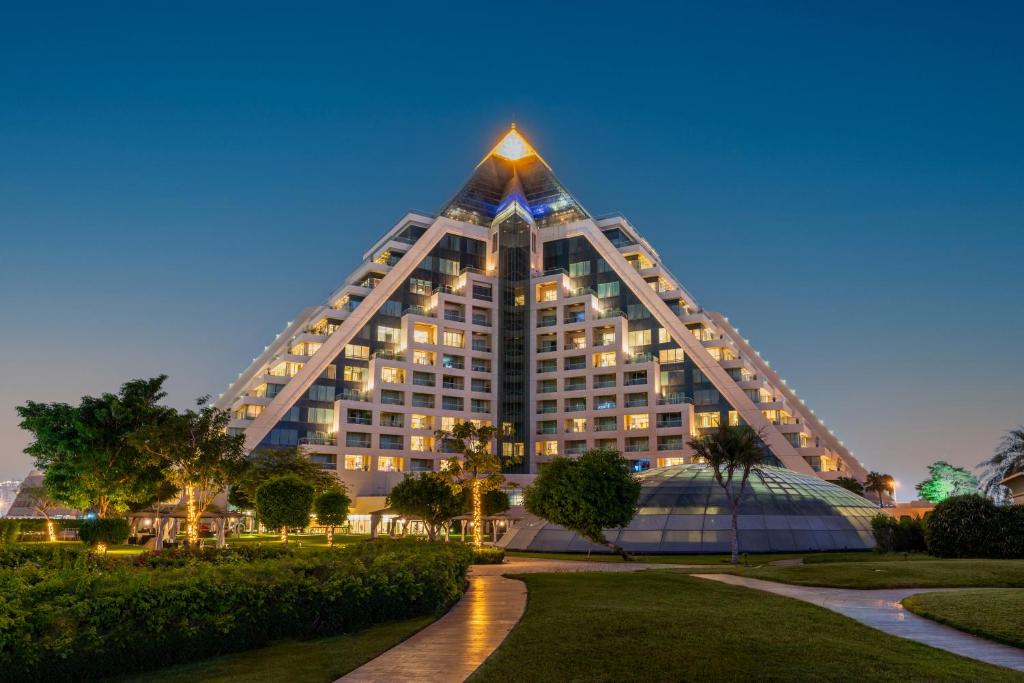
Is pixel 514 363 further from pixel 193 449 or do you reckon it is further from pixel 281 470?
pixel 193 449

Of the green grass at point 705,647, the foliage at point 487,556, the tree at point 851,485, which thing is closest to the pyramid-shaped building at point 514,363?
the tree at point 851,485

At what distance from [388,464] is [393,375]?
569 inches

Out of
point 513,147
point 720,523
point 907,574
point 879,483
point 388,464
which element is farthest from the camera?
point 513,147

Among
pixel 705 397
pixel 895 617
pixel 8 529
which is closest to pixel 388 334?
pixel 705 397

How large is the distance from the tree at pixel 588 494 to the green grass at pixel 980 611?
2600 centimetres

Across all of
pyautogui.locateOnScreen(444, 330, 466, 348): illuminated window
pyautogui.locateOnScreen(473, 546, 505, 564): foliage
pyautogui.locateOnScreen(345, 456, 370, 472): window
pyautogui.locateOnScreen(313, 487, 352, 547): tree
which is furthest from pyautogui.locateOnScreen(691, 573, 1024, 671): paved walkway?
pyautogui.locateOnScreen(444, 330, 466, 348): illuminated window

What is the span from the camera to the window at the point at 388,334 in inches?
4911

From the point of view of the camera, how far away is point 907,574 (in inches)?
1287

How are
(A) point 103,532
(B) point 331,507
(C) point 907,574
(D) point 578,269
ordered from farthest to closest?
(D) point 578,269
(B) point 331,507
(A) point 103,532
(C) point 907,574

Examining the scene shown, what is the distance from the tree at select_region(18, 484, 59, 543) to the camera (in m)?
64.5

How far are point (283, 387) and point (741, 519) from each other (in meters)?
77.4

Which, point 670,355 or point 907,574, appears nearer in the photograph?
point 907,574

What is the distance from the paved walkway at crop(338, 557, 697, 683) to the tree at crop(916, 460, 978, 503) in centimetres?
10166

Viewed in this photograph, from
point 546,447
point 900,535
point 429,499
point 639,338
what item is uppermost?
point 639,338
